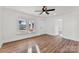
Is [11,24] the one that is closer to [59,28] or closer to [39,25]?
[39,25]

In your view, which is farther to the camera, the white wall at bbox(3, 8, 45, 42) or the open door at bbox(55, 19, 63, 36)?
the open door at bbox(55, 19, 63, 36)

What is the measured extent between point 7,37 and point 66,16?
1.23 meters

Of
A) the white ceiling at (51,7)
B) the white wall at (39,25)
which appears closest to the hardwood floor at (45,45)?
the white wall at (39,25)

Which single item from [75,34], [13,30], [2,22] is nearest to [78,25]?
[75,34]

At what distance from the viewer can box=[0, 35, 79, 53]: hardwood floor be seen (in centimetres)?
200

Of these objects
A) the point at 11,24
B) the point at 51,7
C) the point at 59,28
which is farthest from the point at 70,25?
the point at 11,24

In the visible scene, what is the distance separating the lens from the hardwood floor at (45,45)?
2.00 m

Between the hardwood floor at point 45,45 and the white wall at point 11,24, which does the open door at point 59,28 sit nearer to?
the hardwood floor at point 45,45

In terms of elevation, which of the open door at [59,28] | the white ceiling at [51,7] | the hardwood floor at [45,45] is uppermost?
the white ceiling at [51,7]

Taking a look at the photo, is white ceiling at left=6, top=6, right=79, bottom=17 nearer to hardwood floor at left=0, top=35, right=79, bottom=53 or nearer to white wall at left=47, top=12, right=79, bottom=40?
white wall at left=47, top=12, right=79, bottom=40

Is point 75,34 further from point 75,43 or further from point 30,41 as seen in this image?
point 30,41

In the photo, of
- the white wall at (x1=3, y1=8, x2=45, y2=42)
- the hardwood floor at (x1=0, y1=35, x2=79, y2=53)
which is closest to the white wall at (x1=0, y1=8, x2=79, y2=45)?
the white wall at (x1=3, y1=8, x2=45, y2=42)

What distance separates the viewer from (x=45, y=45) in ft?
6.69
